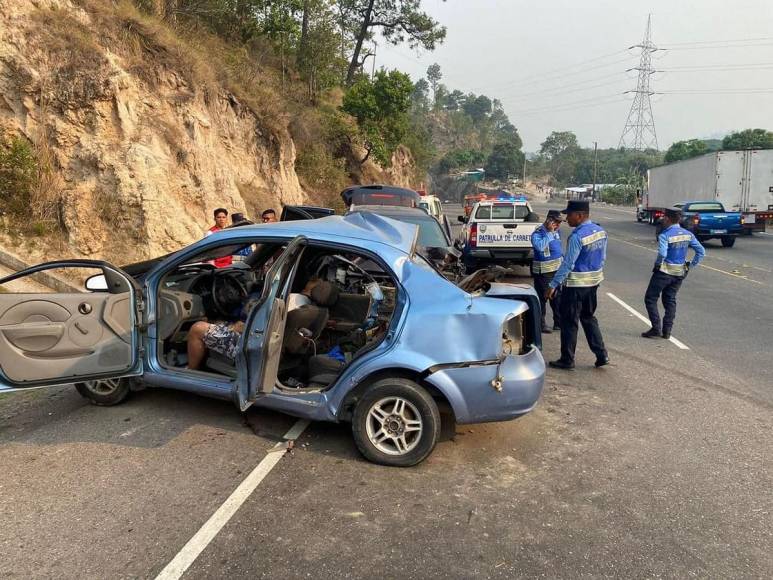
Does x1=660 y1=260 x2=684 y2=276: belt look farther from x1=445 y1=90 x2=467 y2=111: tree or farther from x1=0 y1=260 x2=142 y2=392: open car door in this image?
x1=445 y1=90 x2=467 y2=111: tree

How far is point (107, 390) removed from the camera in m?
4.79

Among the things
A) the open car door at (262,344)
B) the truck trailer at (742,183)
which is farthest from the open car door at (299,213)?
the truck trailer at (742,183)

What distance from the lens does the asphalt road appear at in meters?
2.92

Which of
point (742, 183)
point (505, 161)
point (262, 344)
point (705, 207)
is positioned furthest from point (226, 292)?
point (505, 161)

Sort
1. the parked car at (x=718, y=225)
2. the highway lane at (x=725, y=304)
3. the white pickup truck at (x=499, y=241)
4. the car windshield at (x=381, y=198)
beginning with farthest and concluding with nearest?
the parked car at (x=718, y=225), the car windshield at (x=381, y=198), the white pickup truck at (x=499, y=241), the highway lane at (x=725, y=304)

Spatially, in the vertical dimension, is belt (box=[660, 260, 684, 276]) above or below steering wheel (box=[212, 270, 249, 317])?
below

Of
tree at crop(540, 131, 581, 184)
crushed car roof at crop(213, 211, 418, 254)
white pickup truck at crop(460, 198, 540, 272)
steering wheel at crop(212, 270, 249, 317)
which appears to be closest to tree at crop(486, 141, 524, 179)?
tree at crop(540, 131, 581, 184)

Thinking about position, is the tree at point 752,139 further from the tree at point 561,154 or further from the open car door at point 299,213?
the open car door at point 299,213

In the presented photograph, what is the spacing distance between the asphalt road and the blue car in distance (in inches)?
13.4

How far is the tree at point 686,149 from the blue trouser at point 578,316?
8759cm

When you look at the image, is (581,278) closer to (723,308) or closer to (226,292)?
(226,292)

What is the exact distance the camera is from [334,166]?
28.5 metres

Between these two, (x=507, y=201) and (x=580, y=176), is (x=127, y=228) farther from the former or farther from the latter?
(x=580, y=176)

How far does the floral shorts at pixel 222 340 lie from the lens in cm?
445
